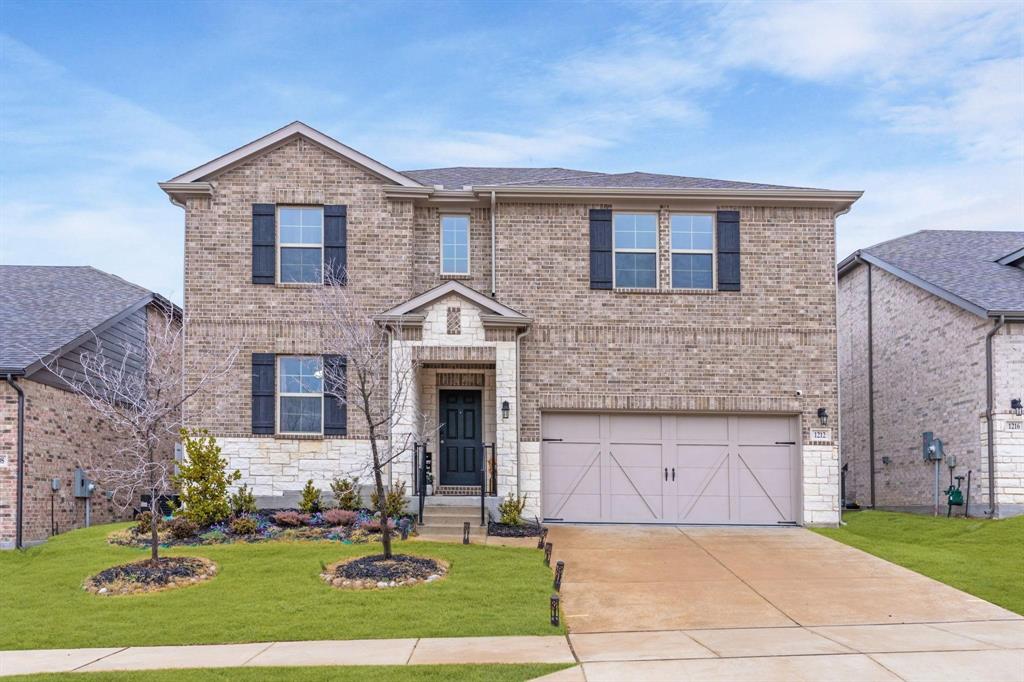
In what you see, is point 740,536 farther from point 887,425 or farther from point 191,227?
point 191,227

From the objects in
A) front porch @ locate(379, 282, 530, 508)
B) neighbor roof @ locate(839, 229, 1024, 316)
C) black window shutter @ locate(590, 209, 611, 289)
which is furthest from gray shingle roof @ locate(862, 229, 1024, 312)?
front porch @ locate(379, 282, 530, 508)

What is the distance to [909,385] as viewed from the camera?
22203 millimetres

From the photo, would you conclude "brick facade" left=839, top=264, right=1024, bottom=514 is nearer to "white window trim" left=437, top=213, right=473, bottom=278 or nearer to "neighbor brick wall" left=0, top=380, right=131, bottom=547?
"white window trim" left=437, top=213, right=473, bottom=278

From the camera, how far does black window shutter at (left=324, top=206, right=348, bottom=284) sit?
737 inches

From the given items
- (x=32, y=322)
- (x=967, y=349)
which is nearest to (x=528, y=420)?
(x=967, y=349)

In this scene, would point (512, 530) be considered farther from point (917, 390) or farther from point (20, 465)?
point (917, 390)

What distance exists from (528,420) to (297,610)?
7383 mm

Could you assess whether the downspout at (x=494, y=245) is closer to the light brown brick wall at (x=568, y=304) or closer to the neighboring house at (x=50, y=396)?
the light brown brick wall at (x=568, y=304)

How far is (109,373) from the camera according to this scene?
19.8m

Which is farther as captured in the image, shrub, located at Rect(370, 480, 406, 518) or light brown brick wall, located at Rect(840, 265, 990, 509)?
light brown brick wall, located at Rect(840, 265, 990, 509)

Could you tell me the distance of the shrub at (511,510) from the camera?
17.4 m

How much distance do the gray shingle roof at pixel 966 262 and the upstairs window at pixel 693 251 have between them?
505 cm

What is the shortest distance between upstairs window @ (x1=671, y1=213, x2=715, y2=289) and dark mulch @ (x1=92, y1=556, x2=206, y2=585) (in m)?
10.2

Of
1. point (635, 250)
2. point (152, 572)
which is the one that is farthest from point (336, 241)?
point (152, 572)
